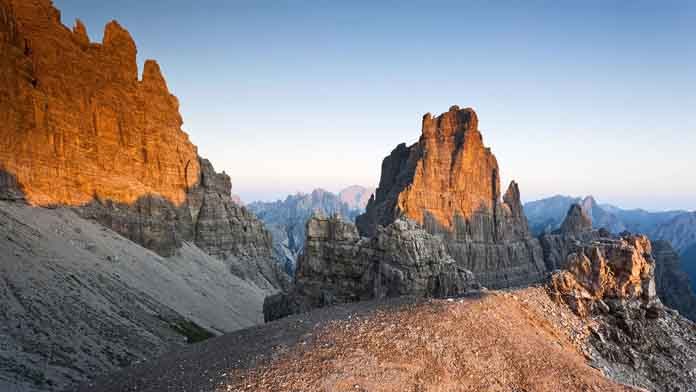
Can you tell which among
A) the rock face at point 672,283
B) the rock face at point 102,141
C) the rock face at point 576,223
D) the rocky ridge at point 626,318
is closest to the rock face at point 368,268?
the rocky ridge at point 626,318

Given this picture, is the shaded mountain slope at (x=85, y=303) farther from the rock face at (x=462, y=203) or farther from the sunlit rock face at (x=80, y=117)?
the rock face at (x=462, y=203)

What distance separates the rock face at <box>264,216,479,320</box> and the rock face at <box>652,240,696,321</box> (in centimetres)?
10826

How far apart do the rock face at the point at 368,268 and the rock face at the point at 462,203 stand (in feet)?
199

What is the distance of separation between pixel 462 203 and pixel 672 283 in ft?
221

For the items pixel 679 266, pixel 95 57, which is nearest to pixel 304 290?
pixel 95 57

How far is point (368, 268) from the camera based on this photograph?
3612 centimetres

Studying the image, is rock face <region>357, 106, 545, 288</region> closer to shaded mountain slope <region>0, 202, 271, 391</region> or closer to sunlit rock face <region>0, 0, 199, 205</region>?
shaded mountain slope <region>0, 202, 271, 391</region>

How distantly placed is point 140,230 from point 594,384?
236ft

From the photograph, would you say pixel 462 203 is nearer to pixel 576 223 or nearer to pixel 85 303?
pixel 576 223

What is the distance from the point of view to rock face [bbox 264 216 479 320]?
3319 cm

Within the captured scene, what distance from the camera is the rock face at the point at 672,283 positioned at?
355ft

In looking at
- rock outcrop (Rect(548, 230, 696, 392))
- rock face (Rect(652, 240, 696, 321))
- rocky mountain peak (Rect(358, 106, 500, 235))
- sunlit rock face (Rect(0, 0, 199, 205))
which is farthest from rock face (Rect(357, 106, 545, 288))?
rock outcrop (Rect(548, 230, 696, 392))

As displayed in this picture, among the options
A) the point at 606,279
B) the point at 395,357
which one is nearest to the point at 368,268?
the point at 606,279

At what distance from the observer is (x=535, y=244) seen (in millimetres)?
123750
